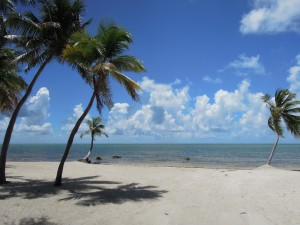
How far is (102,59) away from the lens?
533 inches

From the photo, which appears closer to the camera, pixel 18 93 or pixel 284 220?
pixel 284 220

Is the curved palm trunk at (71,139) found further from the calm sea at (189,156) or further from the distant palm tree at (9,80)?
the calm sea at (189,156)

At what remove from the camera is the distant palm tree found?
556 inches

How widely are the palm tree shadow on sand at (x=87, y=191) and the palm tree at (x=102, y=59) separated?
103 centimetres

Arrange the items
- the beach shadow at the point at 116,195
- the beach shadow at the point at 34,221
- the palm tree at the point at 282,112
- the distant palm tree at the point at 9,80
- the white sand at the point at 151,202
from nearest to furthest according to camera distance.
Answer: the beach shadow at the point at 34,221 → the white sand at the point at 151,202 → the beach shadow at the point at 116,195 → the distant palm tree at the point at 9,80 → the palm tree at the point at 282,112

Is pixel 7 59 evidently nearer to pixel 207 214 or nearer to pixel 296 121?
pixel 207 214

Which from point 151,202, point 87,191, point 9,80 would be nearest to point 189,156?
point 9,80

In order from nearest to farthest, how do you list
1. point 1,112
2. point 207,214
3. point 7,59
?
1. point 207,214
2. point 7,59
3. point 1,112

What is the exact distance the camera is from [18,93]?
18.8m

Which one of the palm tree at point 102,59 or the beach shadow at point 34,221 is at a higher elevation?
the palm tree at point 102,59

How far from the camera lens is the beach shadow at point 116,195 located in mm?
10617

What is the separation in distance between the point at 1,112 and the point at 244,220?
1810 cm

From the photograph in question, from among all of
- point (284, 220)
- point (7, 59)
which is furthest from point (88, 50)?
point (284, 220)

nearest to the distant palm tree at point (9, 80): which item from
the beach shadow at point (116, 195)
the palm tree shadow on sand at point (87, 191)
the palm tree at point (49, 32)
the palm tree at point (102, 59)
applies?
the palm tree at point (49, 32)
